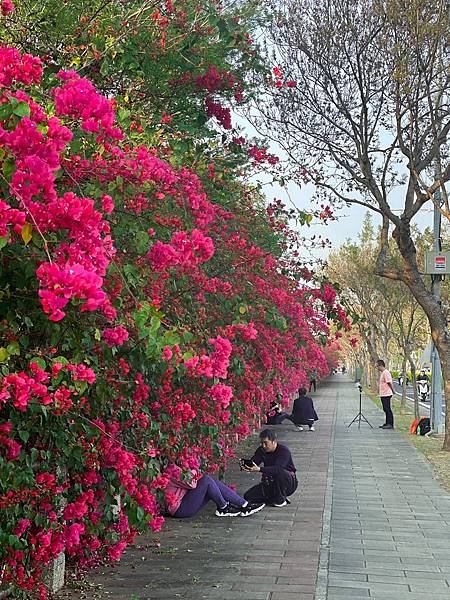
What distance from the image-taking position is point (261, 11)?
10.6m

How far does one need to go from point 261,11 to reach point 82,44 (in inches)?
144

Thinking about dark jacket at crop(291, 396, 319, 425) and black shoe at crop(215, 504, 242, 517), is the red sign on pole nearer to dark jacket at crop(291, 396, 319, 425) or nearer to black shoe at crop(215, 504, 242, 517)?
dark jacket at crop(291, 396, 319, 425)

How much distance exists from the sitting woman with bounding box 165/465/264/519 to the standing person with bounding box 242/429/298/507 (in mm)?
362

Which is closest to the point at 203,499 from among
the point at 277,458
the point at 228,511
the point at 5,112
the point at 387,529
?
the point at 228,511

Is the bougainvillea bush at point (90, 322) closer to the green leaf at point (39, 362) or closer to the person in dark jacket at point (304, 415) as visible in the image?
the green leaf at point (39, 362)

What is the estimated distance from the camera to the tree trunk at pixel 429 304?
53.3ft

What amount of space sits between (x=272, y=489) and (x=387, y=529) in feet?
5.25

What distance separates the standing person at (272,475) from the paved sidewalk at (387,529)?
63 cm

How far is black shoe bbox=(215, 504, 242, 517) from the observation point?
31.8 feet

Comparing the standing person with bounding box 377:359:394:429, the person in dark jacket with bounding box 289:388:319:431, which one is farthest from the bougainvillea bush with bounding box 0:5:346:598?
the standing person with bounding box 377:359:394:429

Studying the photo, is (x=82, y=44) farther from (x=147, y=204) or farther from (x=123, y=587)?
(x=123, y=587)

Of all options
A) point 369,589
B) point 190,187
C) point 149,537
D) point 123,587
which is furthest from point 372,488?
point 190,187

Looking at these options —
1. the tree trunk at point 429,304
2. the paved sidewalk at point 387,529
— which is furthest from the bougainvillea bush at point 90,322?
the tree trunk at point 429,304

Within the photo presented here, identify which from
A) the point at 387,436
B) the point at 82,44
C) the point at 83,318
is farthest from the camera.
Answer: the point at 387,436
